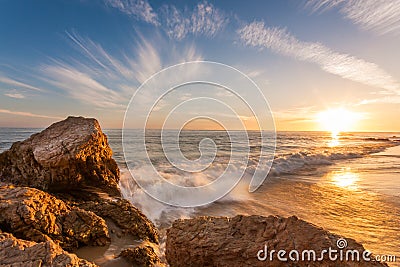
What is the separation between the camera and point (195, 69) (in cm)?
579

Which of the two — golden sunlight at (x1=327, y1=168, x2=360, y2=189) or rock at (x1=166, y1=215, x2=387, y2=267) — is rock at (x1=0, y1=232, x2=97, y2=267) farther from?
golden sunlight at (x1=327, y1=168, x2=360, y2=189)

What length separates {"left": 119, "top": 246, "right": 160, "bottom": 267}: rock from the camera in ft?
12.0

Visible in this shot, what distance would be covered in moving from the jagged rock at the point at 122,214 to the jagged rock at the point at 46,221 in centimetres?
54

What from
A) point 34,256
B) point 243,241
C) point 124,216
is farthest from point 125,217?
point 243,241

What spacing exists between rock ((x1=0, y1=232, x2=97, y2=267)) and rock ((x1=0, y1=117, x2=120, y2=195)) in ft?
9.46

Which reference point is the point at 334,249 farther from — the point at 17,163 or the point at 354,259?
the point at 17,163

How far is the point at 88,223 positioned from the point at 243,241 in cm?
281

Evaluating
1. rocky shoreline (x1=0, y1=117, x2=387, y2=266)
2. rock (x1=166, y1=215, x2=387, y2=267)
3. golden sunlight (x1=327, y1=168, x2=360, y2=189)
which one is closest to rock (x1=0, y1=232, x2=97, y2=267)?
rocky shoreline (x1=0, y1=117, x2=387, y2=266)

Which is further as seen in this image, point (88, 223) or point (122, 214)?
point (122, 214)

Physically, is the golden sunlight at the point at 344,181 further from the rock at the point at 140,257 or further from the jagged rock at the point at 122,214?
the rock at the point at 140,257

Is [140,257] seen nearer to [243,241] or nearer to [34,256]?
[34,256]

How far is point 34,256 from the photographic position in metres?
2.36

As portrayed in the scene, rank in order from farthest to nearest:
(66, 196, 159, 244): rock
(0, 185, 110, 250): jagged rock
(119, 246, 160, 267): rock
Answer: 1. (66, 196, 159, 244): rock
2. (119, 246, 160, 267): rock
3. (0, 185, 110, 250): jagged rock

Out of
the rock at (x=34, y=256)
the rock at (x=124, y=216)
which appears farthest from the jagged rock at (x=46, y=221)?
the rock at (x=34, y=256)
